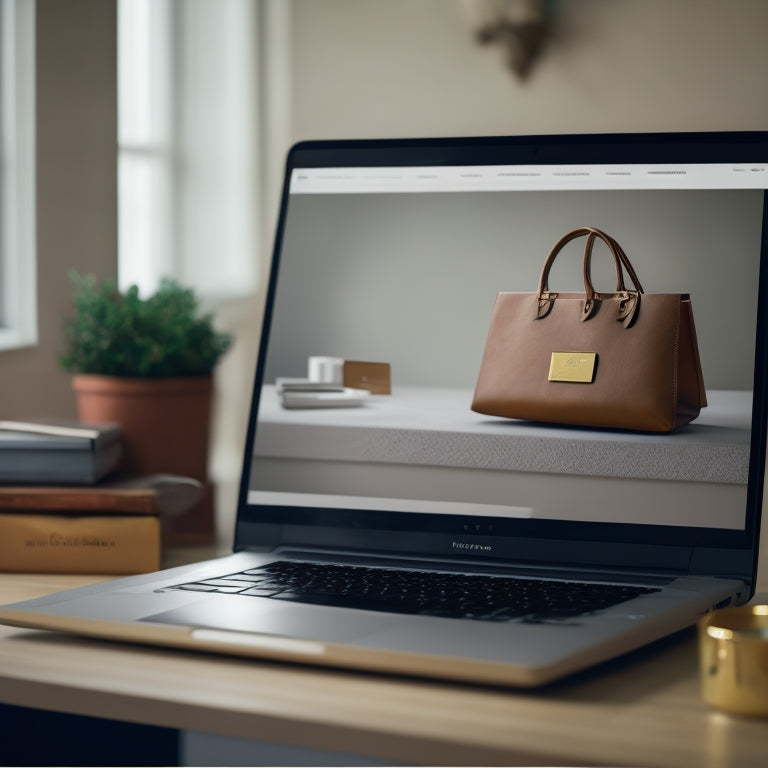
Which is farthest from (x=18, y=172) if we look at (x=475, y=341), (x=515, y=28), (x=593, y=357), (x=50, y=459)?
(x=593, y=357)

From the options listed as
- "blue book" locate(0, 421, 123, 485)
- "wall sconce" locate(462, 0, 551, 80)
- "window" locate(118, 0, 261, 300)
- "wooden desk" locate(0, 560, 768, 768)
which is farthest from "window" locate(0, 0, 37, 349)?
"wooden desk" locate(0, 560, 768, 768)

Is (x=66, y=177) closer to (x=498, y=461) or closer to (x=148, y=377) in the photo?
(x=148, y=377)

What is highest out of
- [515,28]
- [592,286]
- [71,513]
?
[515,28]

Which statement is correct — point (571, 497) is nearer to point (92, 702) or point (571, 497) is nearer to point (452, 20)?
point (92, 702)

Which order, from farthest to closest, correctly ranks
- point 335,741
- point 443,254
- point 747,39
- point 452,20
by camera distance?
point 452,20 < point 747,39 < point 443,254 < point 335,741

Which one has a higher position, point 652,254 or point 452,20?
point 452,20

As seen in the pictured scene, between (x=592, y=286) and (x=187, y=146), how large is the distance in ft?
4.50

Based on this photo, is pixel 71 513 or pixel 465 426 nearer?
pixel 465 426

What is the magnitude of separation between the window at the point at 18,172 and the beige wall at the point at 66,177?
0.5 inches

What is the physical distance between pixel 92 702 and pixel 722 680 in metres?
0.32

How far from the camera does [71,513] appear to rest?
0.97 m

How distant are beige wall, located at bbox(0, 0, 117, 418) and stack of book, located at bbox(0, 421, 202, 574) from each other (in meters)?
0.49

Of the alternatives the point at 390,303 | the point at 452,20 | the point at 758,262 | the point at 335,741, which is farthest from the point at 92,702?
the point at 452,20

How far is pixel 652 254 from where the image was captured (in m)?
0.83
